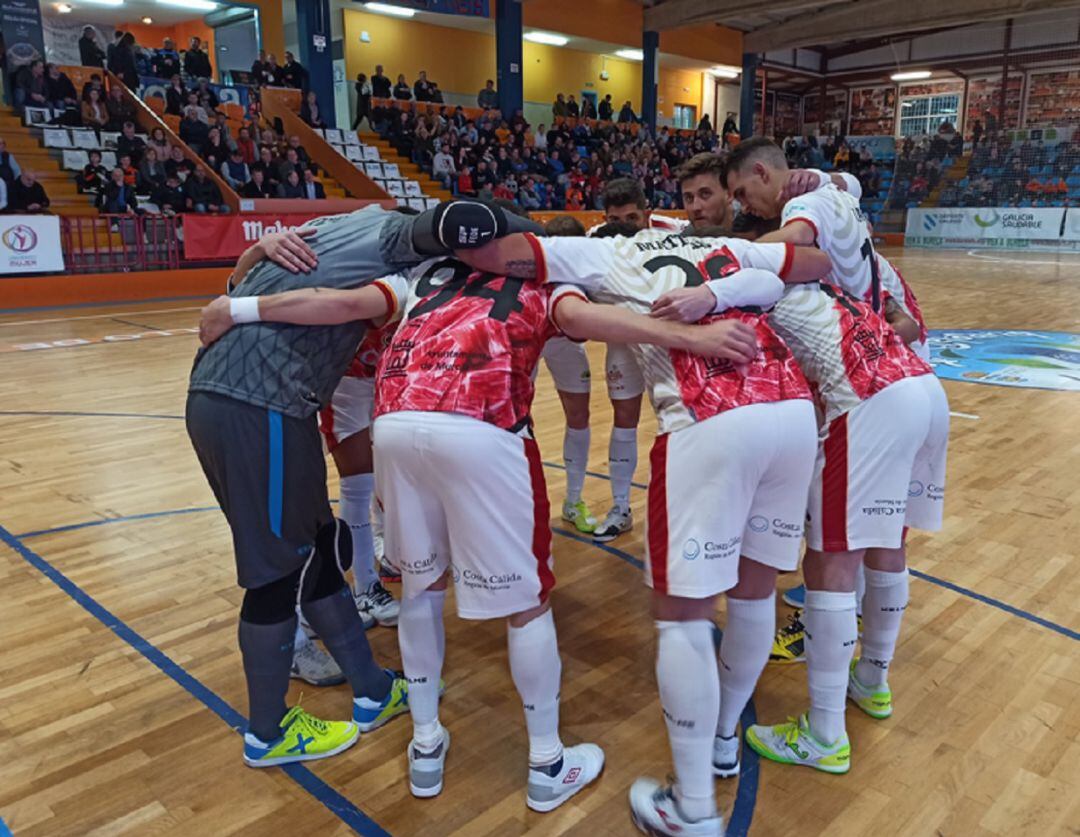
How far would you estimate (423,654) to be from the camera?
96.0 inches

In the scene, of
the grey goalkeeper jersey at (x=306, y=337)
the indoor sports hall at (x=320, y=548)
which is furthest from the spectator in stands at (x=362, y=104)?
the grey goalkeeper jersey at (x=306, y=337)

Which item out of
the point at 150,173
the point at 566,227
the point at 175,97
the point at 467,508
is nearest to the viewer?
the point at 467,508

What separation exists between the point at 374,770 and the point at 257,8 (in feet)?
77.5

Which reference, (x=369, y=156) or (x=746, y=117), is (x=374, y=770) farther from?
(x=746, y=117)

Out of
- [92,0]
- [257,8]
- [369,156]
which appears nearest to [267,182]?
[369,156]

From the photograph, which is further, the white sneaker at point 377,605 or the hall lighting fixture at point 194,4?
the hall lighting fixture at point 194,4

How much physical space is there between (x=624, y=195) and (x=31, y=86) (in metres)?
15.0

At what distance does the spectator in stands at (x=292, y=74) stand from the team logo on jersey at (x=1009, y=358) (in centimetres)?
1527

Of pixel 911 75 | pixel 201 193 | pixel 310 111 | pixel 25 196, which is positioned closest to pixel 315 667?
pixel 25 196

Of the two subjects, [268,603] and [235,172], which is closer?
[268,603]

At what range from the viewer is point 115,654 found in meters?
3.31

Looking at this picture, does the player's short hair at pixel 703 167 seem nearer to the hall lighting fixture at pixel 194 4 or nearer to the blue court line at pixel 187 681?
the blue court line at pixel 187 681

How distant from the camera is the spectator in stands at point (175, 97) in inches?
664

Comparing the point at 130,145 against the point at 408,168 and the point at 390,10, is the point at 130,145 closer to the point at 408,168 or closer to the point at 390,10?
the point at 408,168
